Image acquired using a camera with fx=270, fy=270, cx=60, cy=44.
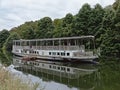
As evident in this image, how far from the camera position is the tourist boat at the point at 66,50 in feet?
137

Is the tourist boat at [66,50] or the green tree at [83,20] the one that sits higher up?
the green tree at [83,20]

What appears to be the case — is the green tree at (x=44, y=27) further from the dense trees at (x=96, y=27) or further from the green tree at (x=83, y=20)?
the green tree at (x=83, y=20)

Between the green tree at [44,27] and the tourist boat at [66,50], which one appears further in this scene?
the green tree at [44,27]

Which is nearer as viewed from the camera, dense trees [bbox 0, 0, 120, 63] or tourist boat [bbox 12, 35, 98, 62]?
tourist boat [bbox 12, 35, 98, 62]

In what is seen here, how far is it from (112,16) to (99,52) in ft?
23.0

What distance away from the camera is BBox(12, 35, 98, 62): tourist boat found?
1650 inches

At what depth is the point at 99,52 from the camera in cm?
4753

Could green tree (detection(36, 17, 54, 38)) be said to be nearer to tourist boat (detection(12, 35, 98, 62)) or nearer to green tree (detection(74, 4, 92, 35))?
tourist boat (detection(12, 35, 98, 62))

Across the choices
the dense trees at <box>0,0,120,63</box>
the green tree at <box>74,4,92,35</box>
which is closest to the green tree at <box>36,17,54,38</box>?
the dense trees at <box>0,0,120,63</box>

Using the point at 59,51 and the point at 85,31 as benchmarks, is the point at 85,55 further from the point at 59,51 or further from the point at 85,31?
the point at 85,31

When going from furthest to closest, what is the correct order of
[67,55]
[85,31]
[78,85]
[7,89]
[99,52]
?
[85,31], [99,52], [67,55], [78,85], [7,89]

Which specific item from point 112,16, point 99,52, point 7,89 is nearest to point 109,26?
point 112,16

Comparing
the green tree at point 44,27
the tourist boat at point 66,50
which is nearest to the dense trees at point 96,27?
the green tree at point 44,27

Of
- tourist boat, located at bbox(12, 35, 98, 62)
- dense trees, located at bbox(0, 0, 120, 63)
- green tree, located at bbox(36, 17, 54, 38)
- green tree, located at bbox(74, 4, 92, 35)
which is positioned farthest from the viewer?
green tree, located at bbox(36, 17, 54, 38)
